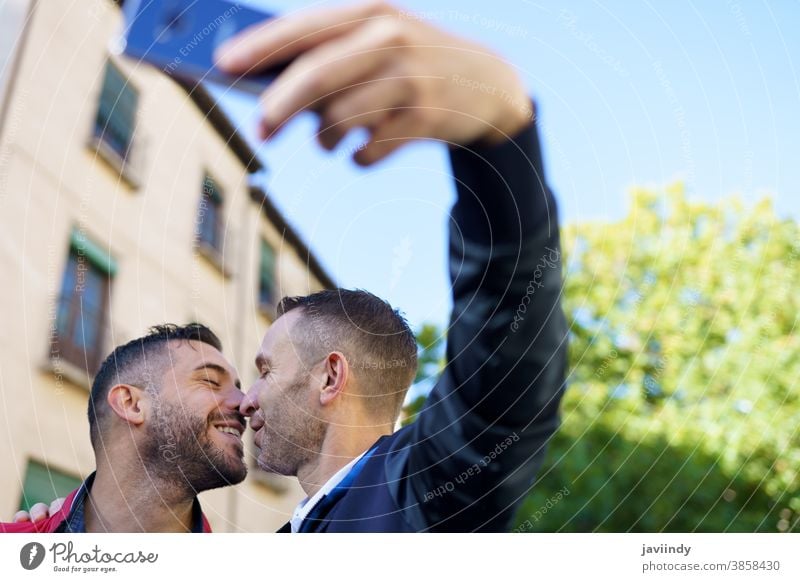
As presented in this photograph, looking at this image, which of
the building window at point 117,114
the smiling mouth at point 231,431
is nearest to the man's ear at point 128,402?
the smiling mouth at point 231,431

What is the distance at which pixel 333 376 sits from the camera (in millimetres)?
1227

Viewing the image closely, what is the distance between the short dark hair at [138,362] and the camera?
1441mm

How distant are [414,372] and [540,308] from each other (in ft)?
1.73

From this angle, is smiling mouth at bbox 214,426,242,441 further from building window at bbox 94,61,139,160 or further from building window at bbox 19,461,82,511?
building window at bbox 94,61,139,160

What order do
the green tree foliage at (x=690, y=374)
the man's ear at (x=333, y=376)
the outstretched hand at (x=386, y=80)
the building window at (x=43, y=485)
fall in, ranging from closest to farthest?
the outstretched hand at (x=386, y=80), the man's ear at (x=333, y=376), the building window at (x=43, y=485), the green tree foliage at (x=690, y=374)

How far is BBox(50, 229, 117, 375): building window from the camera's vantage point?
1.77 meters

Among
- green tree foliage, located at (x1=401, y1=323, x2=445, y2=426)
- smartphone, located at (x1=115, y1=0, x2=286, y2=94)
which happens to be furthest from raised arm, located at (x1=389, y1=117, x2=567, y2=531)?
smartphone, located at (x1=115, y1=0, x2=286, y2=94)

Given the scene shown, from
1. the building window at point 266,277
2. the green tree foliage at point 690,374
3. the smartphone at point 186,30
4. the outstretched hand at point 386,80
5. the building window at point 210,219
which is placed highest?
the smartphone at point 186,30

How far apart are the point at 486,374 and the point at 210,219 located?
119 centimetres

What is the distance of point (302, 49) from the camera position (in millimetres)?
695

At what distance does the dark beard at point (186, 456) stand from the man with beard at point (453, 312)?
194mm
